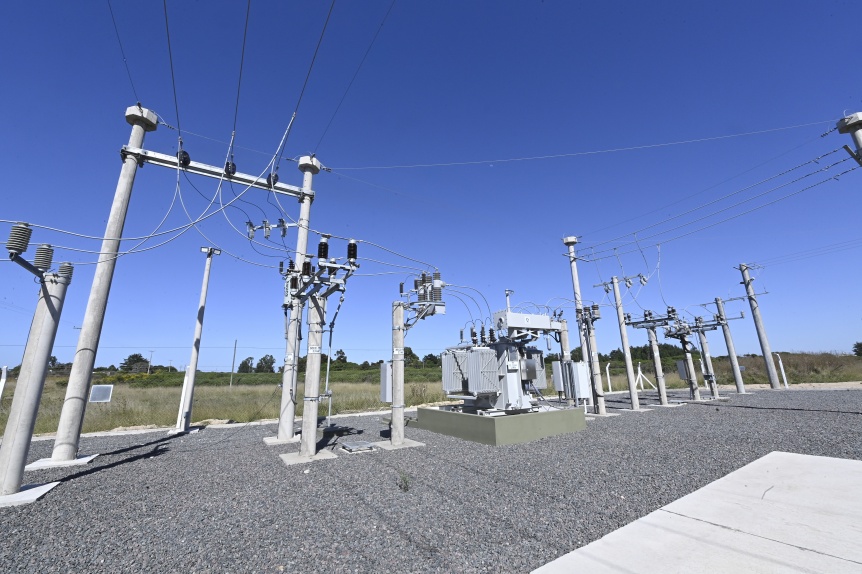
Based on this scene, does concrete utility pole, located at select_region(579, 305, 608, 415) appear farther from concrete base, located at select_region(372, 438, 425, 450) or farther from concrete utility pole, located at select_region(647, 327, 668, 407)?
concrete base, located at select_region(372, 438, 425, 450)

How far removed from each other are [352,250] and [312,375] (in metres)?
3.44

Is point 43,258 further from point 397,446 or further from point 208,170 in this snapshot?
point 397,446

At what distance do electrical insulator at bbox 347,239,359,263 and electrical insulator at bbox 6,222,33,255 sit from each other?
592 centimetres

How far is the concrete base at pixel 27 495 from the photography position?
18.6 ft

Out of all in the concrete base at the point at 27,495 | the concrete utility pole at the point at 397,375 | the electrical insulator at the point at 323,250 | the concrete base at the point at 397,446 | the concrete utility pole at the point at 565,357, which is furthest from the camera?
the concrete utility pole at the point at 565,357

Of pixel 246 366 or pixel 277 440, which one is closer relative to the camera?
pixel 277 440

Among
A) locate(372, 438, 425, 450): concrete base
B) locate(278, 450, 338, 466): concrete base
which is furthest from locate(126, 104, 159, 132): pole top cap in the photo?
locate(372, 438, 425, 450): concrete base

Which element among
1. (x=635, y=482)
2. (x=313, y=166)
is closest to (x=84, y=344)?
(x=313, y=166)

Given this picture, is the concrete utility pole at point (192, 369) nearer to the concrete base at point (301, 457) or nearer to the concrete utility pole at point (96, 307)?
the concrete utility pole at point (96, 307)

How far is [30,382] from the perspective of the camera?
20.9ft

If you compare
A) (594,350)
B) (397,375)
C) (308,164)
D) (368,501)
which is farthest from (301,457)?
(594,350)

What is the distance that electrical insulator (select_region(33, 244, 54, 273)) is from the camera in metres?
6.83

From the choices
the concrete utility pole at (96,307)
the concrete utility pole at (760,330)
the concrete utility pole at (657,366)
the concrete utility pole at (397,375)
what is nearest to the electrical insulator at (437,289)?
the concrete utility pole at (397,375)

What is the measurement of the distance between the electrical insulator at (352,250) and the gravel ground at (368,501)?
4.86 m
